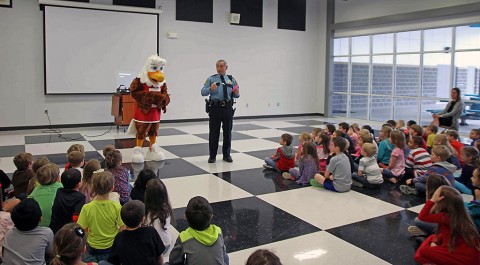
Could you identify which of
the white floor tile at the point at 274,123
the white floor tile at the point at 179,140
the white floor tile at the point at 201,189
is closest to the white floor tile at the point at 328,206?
the white floor tile at the point at 201,189

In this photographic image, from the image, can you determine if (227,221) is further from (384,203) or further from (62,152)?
(62,152)

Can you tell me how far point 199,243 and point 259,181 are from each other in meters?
3.17

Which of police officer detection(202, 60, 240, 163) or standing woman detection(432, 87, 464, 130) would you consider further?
standing woman detection(432, 87, 464, 130)

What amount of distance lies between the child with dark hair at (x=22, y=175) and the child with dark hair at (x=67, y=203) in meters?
1.03

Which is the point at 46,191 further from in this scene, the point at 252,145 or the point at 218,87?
the point at 252,145

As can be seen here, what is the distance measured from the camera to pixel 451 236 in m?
2.74

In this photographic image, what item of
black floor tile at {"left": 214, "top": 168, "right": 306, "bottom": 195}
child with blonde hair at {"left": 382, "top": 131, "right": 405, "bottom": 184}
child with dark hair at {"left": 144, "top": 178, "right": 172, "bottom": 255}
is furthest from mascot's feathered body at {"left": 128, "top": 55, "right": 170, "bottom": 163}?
child with dark hair at {"left": 144, "top": 178, "right": 172, "bottom": 255}

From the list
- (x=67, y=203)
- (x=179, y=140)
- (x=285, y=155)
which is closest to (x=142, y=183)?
(x=67, y=203)

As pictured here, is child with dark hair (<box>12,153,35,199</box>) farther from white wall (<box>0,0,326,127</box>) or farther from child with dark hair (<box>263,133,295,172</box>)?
white wall (<box>0,0,326,127</box>)

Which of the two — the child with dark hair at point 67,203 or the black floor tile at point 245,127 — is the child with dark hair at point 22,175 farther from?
the black floor tile at point 245,127

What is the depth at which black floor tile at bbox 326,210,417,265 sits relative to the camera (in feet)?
10.6

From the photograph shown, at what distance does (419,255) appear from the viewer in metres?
2.94

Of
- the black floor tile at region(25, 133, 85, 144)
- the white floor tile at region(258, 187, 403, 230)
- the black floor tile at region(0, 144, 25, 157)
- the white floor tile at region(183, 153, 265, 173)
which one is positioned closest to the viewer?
the white floor tile at region(258, 187, 403, 230)

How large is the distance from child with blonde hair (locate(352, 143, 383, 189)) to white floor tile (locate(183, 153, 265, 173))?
1.65 m
